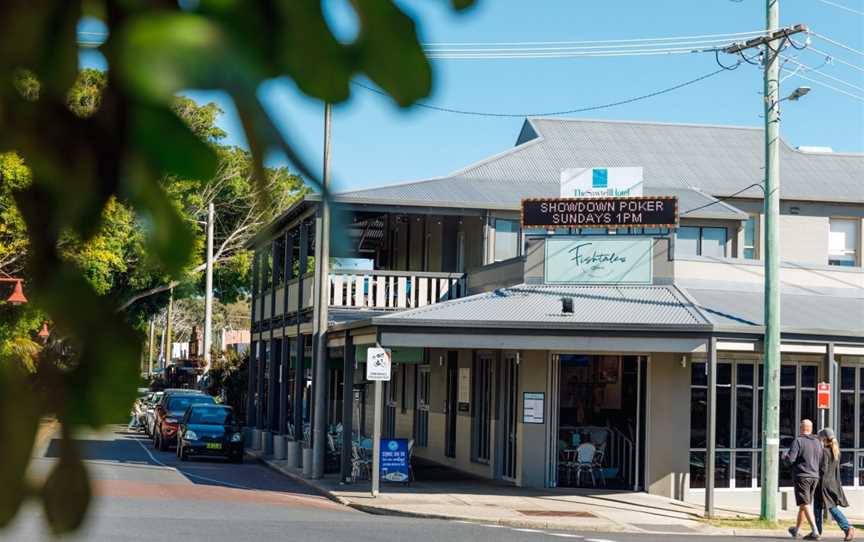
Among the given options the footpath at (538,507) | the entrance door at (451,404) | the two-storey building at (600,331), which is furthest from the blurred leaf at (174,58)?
the entrance door at (451,404)

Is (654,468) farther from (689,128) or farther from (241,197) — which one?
(241,197)

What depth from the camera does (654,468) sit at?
23.5m

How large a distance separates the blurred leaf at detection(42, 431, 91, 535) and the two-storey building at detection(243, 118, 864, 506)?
16.1 metres

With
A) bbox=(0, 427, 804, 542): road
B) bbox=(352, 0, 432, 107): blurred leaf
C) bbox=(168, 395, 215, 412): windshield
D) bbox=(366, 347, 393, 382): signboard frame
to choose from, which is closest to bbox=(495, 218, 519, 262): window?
bbox=(0, 427, 804, 542): road

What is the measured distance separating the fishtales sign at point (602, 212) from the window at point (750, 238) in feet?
35.7

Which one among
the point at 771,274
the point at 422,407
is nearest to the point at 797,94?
the point at 771,274

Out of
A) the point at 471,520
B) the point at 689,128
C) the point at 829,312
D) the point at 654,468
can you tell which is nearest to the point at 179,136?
the point at 471,520

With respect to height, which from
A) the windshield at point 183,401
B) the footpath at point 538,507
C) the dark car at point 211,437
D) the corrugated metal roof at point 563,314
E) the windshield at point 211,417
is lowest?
the footpath at point 538,507

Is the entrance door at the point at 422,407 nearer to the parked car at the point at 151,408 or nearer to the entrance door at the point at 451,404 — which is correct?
the entrance door at the point at 451,404

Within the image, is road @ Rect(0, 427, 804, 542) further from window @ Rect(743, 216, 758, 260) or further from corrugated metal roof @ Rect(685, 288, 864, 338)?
window @ Rect(743, 216, 758, 260)

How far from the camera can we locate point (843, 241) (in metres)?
34.6

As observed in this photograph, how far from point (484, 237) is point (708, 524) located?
38.2 feet

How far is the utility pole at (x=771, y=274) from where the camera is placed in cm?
2042

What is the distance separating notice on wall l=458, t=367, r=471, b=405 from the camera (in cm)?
2923
